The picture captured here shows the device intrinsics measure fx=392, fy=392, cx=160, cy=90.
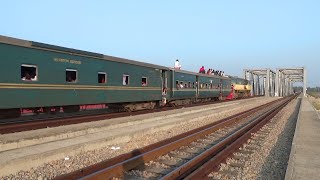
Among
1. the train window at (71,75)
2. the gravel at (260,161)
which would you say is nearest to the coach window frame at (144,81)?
the train window at (71,75)

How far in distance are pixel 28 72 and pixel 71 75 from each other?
2.74 m

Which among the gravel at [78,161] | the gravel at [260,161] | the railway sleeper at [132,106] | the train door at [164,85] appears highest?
the train door at [164,85]

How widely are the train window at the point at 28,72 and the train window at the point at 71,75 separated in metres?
2.12

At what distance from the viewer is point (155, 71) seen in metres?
26.3

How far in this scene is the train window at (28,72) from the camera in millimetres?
13677

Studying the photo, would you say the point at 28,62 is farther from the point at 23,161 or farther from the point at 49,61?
the point at 23,161

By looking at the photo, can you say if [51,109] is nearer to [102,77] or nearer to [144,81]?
[102,77]

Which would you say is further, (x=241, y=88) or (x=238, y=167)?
(x=241, y=88)

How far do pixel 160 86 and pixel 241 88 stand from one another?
39.0 m

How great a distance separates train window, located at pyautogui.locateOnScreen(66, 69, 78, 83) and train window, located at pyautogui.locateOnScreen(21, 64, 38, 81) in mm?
2119

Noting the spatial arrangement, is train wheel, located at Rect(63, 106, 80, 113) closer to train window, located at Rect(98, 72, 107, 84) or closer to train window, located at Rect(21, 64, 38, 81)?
train window, located at Rect(98, 72, 107, 84)

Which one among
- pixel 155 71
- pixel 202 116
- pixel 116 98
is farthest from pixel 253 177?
pixel 155 71

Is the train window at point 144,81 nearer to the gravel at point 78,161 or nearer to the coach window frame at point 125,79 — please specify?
the coach window frame at point 125,79

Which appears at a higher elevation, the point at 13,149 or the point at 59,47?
the point at 59,47
